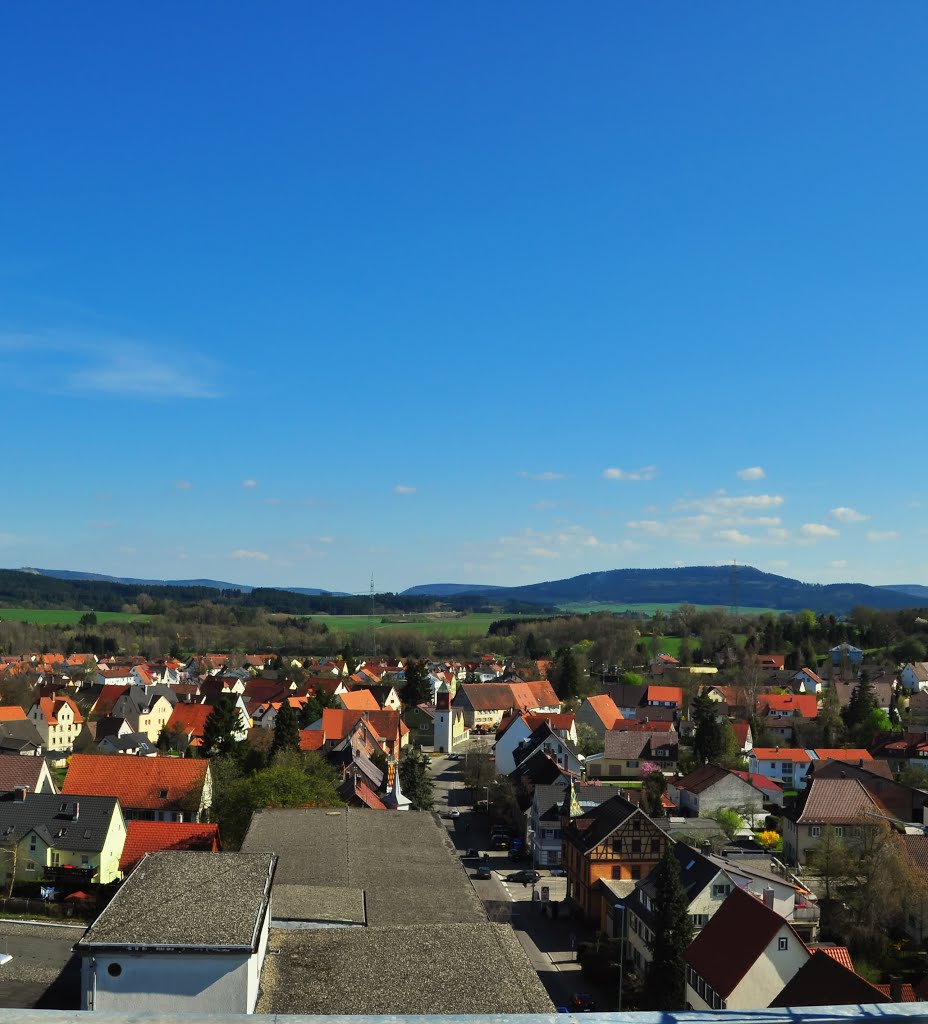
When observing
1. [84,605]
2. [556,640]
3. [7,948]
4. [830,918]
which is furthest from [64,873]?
[84,605]

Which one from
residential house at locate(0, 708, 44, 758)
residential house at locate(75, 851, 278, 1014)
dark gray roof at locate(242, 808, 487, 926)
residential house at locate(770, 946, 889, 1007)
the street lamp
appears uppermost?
residential house at locate(75, 851, 278, 1014)

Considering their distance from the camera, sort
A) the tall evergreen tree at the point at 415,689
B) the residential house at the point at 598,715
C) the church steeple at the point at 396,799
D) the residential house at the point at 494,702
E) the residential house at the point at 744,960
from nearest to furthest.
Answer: the residential house at the point at 744,960, the church steeple at the point at 396,799, the residential house at the point at 598,715, the residential house at the point at 494,702, the tall evergreen tree at the point at 415,689

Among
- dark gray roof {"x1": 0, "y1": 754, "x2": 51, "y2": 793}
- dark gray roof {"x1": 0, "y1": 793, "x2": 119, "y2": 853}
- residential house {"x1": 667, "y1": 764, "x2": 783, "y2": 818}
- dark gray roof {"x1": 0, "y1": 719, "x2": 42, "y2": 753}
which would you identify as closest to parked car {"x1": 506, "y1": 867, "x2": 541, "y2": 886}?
residential house {"x1": 667, "y1": 764, "x2": 783, "y2": 818}

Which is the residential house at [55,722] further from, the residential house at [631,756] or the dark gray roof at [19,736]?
the residential house at [631,756]

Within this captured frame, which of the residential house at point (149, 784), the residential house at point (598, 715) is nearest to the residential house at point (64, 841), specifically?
the residential house at point (149, 784)

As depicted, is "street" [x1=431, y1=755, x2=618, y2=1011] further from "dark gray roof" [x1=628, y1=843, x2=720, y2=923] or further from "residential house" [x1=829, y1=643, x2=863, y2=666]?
"residential house" [x1=829, y1=643, x2=863, y2=666]

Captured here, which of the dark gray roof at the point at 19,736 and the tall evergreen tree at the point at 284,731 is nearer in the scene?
the tall evergreen tree at the point at 284,731

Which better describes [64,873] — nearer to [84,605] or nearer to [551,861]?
[551,861]
